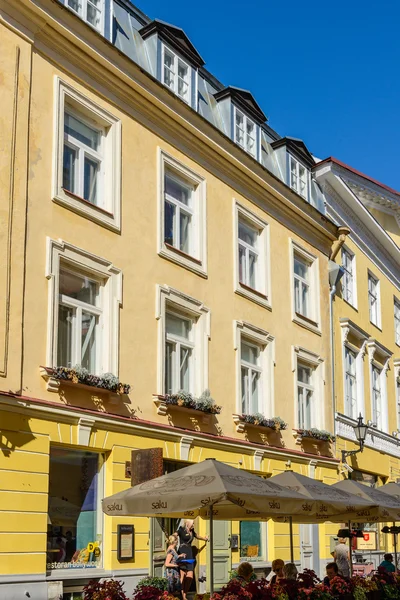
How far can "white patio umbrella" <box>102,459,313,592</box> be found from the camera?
428 inches

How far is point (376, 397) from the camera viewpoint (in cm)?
3019

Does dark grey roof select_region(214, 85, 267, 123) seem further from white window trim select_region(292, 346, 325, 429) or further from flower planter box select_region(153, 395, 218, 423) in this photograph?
flower planter box select_region(153, 395, 218, 423)

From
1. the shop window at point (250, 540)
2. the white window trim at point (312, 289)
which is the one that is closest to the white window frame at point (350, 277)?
the white window trim at point (312, 289)

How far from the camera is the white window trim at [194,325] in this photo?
56.6 ft

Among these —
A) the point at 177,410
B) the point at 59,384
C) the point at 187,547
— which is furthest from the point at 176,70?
the point at 187,547

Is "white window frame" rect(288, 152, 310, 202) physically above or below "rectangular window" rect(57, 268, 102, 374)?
above

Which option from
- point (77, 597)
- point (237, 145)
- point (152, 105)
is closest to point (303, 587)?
point (77, 597)

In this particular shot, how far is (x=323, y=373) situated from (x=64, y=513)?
37.5ft

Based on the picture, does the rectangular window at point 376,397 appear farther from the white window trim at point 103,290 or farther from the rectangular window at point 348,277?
the white window trim at point 103,290

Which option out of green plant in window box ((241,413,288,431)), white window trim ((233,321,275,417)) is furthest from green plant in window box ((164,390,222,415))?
white window trim ((233,321,275,417))

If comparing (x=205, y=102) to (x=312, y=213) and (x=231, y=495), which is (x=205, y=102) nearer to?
(x=312, y=213)

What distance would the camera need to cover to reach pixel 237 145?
20.8 meters

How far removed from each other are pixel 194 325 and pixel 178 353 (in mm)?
965

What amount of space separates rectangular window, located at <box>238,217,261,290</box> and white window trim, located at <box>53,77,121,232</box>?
518 centimetres
